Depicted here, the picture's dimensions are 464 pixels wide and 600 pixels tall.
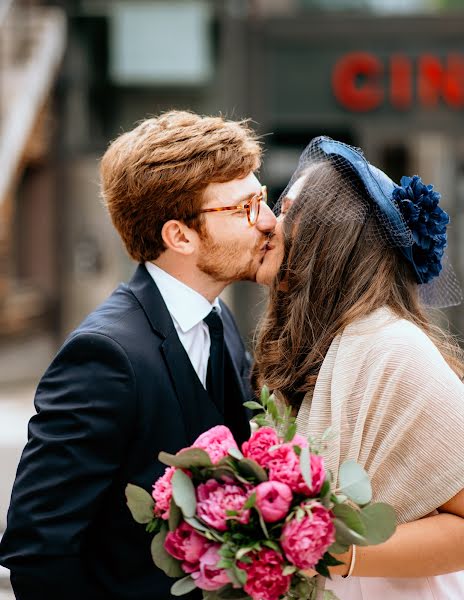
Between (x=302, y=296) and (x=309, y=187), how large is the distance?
0.29 m

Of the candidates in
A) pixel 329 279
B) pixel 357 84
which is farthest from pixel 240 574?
pixel 357 84

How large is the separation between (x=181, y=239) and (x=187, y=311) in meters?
0.19

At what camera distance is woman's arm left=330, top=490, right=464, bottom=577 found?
2.09 m

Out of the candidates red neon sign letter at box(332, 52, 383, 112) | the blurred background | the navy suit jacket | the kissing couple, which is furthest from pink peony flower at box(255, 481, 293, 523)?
Result: red neon sign letter at box(332, 52, 383, 112)

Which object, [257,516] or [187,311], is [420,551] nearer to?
[257,516]

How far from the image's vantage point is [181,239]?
8.28ft

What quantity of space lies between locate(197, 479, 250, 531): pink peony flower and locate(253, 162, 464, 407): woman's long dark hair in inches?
22.7

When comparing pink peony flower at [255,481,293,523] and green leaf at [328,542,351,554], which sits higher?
pink peony flower at [255,481,293,523]

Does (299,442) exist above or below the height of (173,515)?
above

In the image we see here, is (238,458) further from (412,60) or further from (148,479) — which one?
(412,60)

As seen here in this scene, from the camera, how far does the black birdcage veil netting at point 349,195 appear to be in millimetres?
2365

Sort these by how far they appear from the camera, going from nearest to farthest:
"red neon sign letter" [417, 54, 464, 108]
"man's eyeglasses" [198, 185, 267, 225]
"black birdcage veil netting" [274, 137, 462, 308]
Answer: "black birdcage veil netting" [274, 137, 462, 308], "man's eyeglasses" [198, 185, 267, 225], "red neon sign letter" [417, 54, 464, 108]

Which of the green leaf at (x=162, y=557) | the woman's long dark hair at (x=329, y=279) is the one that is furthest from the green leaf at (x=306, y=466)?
the woman's long dark hair at (x=329, y=279)

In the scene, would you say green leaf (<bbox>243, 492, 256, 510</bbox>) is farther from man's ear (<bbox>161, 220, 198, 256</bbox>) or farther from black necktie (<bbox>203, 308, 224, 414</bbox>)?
man's ear (<bbox>161, 220, 198, 256</bbox>)
